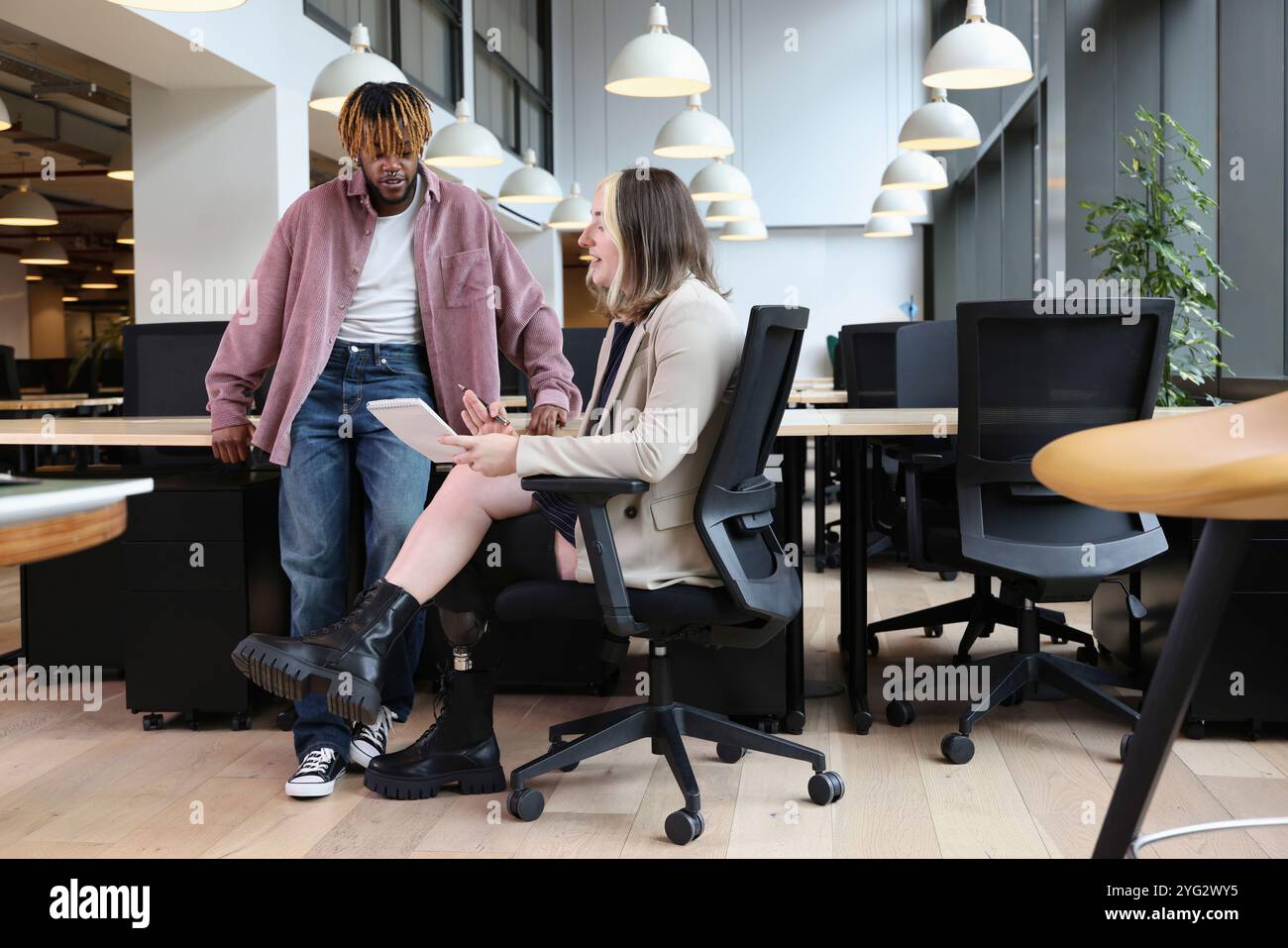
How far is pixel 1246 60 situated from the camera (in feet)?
15.7

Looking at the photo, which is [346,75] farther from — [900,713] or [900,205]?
[900,205]

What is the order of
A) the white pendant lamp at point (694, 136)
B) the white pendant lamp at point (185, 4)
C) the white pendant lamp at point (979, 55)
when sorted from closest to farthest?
the white pendant lamp at point (185, 4) → the white pendant lamp at point (979, 55) → the white pendant lamp at point (694, 136)

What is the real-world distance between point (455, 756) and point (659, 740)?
0.45 m

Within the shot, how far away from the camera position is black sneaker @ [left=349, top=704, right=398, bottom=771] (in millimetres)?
2738

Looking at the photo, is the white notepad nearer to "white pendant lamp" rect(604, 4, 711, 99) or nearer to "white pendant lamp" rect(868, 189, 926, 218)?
"white pendant lamp" rect(604, 4, 711, 99)

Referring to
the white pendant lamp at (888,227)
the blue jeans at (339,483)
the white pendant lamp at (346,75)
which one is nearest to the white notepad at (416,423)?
the blue jeans at (339,483)

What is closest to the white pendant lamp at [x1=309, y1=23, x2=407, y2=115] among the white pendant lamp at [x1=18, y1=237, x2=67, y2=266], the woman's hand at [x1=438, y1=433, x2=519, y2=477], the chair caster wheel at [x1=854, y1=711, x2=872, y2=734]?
the woman's hand at [x1=438, y1=433, x2=519, y2=477]

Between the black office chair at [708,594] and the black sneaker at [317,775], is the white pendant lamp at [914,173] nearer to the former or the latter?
the black office chair at [708,594]

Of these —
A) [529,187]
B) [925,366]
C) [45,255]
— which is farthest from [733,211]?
[45,255]

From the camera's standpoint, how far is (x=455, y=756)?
261 centimetres

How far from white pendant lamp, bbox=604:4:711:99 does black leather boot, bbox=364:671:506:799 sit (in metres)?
3.04

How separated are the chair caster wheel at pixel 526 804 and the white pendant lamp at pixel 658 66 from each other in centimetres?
326

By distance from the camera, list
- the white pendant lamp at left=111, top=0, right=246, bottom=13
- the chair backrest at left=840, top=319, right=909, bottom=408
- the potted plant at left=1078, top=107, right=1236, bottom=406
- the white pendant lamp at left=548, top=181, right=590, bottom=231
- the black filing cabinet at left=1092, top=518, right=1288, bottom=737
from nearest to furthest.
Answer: the black filing cabinet at left=1092, top=518, right=1288, bottom=737, the white pendant lamp at left=111, top=0, right=246, bottom=13, the potted plant at left=1078, top=107, right=1236, bottom=406, the chair backrest at left=840, top=319, right=909, bottom=408, the white pendant lamp at left=548, top=181, right=590, bottom=231

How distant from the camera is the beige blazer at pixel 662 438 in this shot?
Result: 7.30ft
